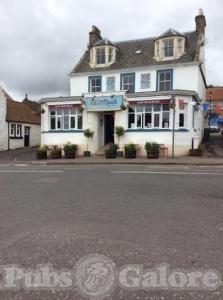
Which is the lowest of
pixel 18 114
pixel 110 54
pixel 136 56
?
pixel 18 114

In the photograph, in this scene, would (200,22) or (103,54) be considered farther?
(103,54)

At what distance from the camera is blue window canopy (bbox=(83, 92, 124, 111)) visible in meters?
27.7

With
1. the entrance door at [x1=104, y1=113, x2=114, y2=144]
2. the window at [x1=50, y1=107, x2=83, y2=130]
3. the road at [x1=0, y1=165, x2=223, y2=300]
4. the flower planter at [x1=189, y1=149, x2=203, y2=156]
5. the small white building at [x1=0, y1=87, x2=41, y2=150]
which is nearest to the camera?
the road at [x1=0, y1=165, x2=223, y2=300]

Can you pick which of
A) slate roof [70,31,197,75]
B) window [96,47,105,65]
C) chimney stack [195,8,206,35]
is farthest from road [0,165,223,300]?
chimney stack [195,8,206,35]

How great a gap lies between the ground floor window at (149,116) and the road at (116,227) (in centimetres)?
1577

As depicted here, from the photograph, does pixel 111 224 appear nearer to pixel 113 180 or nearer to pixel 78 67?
pixel 113 180

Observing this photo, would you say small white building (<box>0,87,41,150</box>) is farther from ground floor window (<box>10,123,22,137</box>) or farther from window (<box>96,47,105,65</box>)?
window (<box>96,47,105,65</box>)

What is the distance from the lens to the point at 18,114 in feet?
136

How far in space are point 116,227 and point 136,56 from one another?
93.3 ft

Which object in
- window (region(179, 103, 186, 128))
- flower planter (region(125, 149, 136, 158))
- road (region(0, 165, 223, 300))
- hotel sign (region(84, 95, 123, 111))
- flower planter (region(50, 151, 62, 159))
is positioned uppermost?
hotel sign (region(84, 95, 123, 111))

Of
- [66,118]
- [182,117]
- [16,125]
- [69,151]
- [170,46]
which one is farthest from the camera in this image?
[16,125]

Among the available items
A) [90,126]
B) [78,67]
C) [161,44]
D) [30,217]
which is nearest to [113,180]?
[30,217]

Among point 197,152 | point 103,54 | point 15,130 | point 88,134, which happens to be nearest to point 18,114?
point 15,130

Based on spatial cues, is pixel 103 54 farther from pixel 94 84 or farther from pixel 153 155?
pixel 153 155
